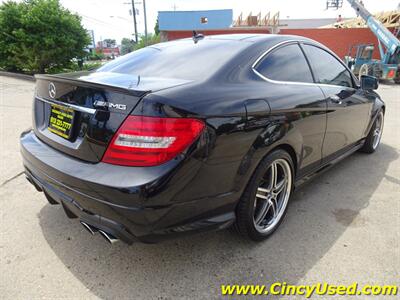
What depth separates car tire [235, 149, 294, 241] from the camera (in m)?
2.10

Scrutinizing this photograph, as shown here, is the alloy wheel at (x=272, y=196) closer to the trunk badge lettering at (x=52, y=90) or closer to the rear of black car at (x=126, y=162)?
the rear of black car at (x=126, y=162)

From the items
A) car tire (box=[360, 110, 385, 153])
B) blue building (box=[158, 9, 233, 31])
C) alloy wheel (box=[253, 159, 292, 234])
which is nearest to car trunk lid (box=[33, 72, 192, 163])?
alloy wheel (box=[253, 159, 292, 234])

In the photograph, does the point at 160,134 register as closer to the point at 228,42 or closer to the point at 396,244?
the point at 228,42

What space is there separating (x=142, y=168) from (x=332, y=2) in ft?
266

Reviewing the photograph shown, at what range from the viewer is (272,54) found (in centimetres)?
246

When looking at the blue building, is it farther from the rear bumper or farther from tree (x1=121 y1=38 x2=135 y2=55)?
the rear bumper

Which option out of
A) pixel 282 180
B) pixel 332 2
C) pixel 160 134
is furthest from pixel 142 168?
pixel 332 2

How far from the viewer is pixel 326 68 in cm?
311

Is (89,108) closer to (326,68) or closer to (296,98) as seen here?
(296,98)

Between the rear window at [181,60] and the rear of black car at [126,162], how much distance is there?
19cm

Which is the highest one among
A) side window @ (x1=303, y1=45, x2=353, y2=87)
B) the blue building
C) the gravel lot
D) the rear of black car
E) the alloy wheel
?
the blue building

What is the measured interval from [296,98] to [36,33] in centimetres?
1222

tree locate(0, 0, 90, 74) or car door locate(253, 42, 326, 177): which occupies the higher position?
tree locate(0, 0, 90, 74)

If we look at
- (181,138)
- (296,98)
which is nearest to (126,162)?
(181,138)
